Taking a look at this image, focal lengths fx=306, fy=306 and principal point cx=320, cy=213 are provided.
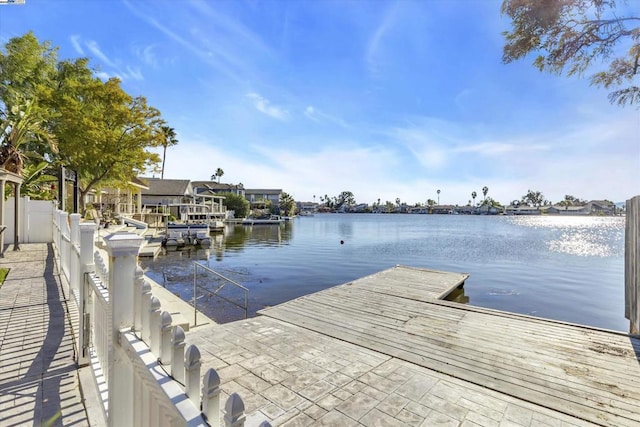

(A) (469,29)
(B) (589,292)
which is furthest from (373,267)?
(A) (469,29)

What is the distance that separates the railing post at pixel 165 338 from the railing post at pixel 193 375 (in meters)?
0.33

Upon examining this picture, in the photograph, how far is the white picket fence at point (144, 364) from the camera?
46.9 inches

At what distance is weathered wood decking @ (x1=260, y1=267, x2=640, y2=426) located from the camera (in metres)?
Result: 3.76

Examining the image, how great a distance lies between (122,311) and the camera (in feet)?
6.85

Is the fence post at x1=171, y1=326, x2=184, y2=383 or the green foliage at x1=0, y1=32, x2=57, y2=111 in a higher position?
the green foliage at x1=0, y1=32, x2=57, y2=111

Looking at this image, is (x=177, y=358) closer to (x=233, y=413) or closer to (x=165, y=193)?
(x=233, y=413)

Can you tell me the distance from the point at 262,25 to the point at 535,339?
1185 cm

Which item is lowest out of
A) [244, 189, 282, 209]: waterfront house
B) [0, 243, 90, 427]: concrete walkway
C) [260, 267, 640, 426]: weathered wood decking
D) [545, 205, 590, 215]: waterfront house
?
[260, 267, 640, 426]: weathered wood decking

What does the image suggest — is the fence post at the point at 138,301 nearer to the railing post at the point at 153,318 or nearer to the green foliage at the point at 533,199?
the railing post at the point at 153,318

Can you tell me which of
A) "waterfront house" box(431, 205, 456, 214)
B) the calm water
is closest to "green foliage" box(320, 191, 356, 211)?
"waterfront house" box(431, 205, 456, 214)

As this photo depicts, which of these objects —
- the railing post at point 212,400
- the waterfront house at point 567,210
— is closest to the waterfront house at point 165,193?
the railing post at point 212,400

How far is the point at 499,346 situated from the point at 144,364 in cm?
548

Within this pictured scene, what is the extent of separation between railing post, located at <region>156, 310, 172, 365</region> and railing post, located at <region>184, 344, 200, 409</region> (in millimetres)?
333

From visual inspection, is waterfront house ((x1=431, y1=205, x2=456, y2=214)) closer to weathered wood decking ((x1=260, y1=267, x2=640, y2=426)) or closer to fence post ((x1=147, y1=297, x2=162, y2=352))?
weathered wood decking ((x1=260, y1=267, x2=640, y2=426))
